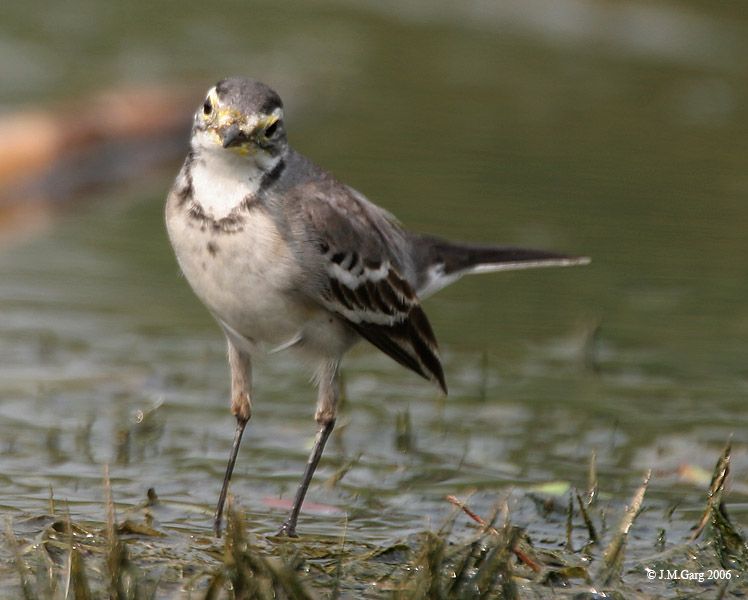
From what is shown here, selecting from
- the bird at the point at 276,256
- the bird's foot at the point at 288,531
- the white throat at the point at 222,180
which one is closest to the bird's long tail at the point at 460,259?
the bird at the point at 276,256

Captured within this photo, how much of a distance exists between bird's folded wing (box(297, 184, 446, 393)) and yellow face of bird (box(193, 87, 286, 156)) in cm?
30

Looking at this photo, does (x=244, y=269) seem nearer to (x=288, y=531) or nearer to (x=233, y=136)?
(x=233, y=136)

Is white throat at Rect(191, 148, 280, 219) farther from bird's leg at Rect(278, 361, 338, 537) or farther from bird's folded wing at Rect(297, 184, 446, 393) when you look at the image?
bird's leg at Rect(278, 361, 338, 537)

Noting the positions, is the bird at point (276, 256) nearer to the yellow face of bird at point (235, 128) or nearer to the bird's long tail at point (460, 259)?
the yellow face of bird at point (235, 128)

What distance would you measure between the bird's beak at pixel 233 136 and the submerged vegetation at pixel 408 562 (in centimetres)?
135

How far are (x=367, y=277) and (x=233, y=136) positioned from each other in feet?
3.04

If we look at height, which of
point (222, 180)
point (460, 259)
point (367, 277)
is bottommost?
point (460, 259)

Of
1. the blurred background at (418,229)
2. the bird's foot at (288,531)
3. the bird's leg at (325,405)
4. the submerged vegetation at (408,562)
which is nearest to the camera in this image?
the submerged vegetation at (408,562)

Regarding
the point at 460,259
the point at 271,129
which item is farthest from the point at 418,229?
the point at 271,129

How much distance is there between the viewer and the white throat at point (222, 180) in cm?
588

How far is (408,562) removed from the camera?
18.3 ft

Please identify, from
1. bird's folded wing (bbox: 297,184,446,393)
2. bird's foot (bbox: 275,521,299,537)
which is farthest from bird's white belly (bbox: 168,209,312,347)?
bird's foot (bbox: 275,521,299,537)

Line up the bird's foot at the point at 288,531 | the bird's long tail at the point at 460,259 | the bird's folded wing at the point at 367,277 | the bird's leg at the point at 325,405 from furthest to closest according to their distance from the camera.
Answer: the bird's long tail at the point at 460,259
the bird's leg at the point at 325,405
the bird's folded wing at the point at 367,277
the bird's foot at the point at 288,531

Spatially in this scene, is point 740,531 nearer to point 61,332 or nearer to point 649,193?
point 61,332
